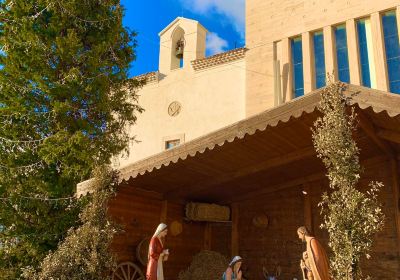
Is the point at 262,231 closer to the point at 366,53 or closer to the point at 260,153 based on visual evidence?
the point at 260,153

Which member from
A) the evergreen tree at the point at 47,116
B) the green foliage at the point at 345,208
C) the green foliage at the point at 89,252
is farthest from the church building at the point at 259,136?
the evergreen tree at the point at 47,116

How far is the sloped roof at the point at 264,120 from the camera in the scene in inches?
238

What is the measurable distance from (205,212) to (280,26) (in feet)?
32.4

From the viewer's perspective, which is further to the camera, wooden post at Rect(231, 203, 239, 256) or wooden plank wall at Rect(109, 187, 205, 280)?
wooden post at Rect(231, 203, 239, 256)

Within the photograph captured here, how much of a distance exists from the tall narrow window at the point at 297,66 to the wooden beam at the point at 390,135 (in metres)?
8.05

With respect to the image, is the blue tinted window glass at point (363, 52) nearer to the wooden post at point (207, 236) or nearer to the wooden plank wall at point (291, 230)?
the wooden plank wall at point (291, 230)

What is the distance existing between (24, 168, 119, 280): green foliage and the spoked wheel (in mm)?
1336

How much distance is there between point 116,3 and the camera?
11961 millimetres

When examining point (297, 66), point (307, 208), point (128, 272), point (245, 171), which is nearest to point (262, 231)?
point (307, 208)

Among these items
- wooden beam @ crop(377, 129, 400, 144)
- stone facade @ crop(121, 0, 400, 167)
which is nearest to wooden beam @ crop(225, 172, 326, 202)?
wooden beam @ crop(377, 129, 400, 144)

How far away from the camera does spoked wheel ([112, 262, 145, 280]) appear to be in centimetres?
880

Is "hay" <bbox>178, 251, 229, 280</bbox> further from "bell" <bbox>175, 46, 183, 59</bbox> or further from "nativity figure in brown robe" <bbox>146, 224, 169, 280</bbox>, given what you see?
"bell" <bbox>175, 46, 183, 59</bbox>

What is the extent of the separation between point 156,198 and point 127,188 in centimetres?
121

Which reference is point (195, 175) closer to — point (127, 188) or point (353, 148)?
point (127, 188)
